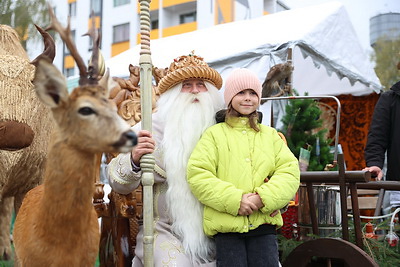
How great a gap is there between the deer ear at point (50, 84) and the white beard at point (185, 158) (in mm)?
1022

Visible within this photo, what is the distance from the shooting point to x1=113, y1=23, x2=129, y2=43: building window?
1836cm

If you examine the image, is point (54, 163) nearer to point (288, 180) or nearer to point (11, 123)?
point (11, 123)

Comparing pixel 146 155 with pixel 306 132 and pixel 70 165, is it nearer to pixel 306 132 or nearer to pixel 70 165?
pixel 70 165

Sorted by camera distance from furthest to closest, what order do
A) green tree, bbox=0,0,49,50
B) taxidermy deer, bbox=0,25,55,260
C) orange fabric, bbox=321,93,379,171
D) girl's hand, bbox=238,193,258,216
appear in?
green tree, bbox=0,0,49,50, orange fabric, bbox=321,93,379,171, taxidermy deer, bbox=0,25,55,260, girl's hand, bbox=238,193,258,216

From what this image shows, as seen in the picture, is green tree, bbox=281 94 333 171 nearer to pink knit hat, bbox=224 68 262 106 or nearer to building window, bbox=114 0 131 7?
pink knit hat, bbox=224 68 262 106

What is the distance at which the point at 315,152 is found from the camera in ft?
14.2

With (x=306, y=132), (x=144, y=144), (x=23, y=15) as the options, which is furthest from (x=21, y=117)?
(x=23, y=15)

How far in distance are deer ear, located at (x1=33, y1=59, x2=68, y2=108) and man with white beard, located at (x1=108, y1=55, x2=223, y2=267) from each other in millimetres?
696

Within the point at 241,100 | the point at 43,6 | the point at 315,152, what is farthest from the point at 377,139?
the point at 43,6

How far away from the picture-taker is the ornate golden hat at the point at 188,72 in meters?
2.63

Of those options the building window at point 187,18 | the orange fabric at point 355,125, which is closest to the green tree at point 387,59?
the building window at point 187,18

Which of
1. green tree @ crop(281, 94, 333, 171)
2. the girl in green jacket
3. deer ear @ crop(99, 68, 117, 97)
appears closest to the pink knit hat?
the girl in green jacket

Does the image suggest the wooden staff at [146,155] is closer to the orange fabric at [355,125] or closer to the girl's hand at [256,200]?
the girl's hand at [256,200]

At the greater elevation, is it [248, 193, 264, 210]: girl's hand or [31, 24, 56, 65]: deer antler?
[31, 24, 56, 65]: deer antler
